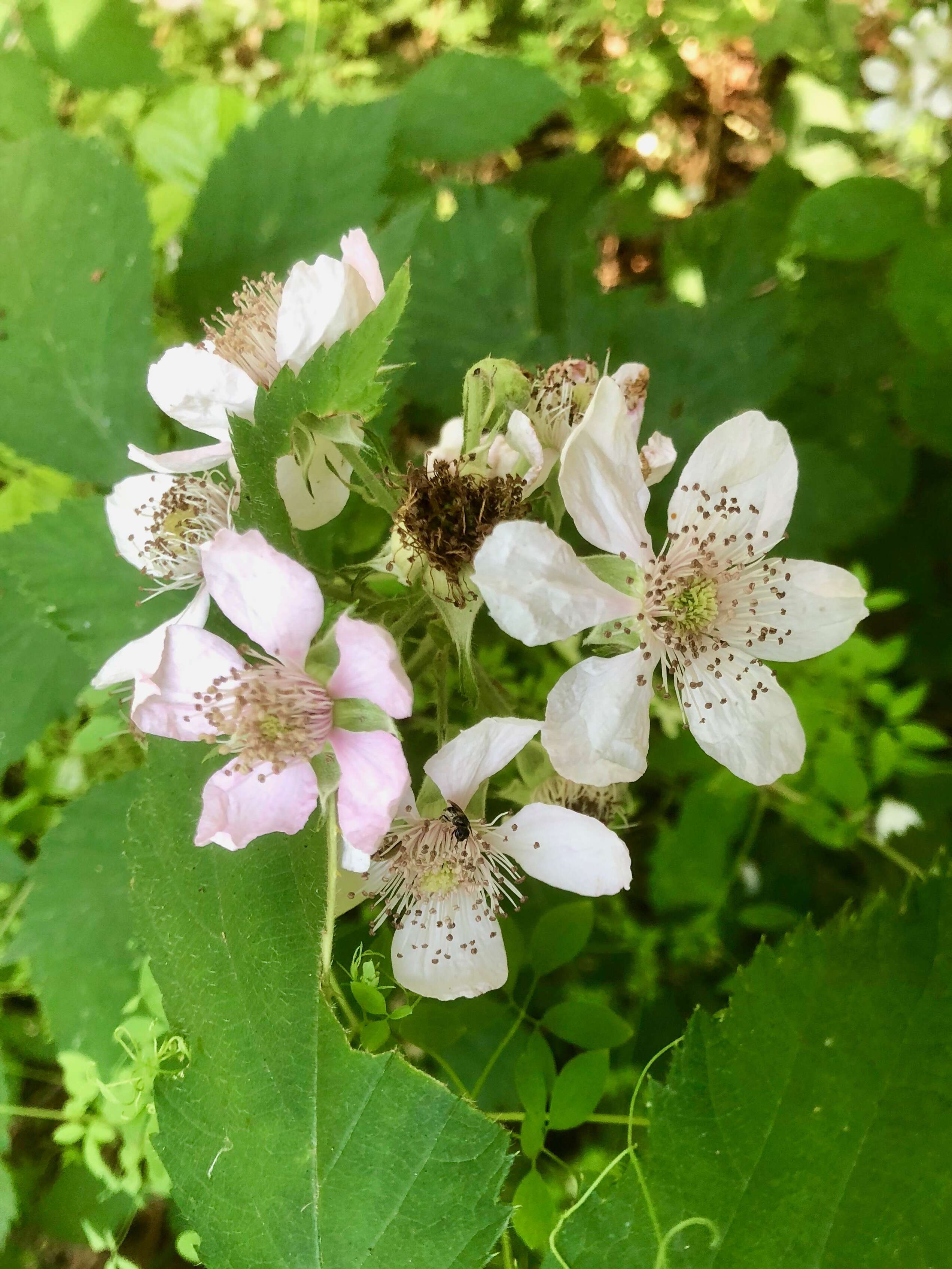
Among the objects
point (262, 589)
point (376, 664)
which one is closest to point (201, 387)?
point (262, 589)

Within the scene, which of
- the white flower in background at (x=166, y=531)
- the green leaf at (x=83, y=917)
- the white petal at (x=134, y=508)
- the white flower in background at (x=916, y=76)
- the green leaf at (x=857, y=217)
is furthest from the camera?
the white flower in background at (x=916, y=76)

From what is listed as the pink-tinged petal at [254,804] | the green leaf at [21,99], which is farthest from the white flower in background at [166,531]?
the green leaf at [21,99]

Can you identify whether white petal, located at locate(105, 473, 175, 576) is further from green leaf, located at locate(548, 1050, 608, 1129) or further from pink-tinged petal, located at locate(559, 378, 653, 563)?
green leaf, located at locate(548, 1050, 608, 1129)

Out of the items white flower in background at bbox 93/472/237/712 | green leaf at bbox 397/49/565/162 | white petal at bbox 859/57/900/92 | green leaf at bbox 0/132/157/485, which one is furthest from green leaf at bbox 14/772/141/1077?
white petal at bbox 859/57/900/92

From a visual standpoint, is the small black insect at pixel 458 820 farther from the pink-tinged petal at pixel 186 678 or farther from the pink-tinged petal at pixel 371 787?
the pink-tinged petal at pixel 186 678

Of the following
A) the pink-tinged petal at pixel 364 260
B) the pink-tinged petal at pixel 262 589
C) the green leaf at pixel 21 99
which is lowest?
the pink-tinged petal at pixel 262 589

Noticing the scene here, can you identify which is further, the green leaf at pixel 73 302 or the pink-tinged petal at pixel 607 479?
the green leaf at pixel 73 302
